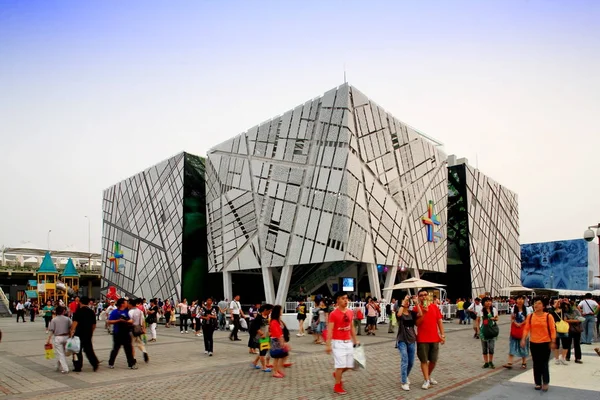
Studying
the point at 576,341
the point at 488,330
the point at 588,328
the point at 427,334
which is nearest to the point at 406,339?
the point at 427,334

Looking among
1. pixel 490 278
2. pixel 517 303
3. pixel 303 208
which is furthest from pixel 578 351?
pixel 490 278

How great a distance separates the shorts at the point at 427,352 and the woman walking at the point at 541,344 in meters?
1.62

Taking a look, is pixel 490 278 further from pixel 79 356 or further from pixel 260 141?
pixel 79 356

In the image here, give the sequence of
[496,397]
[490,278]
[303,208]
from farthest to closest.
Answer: [490,278] < [303,208] < [496,397]

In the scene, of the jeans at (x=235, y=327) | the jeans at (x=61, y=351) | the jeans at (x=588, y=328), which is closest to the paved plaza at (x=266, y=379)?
the jeans at (x=61, y=351)

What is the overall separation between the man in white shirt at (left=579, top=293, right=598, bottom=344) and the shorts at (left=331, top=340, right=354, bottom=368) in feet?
29.5

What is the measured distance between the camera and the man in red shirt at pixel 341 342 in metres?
8.64

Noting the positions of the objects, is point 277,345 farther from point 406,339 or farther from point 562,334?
point 562,334

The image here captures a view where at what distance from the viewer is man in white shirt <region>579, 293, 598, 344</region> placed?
14570 millimetres

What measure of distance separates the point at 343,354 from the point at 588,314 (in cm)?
973

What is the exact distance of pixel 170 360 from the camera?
1341 centimetres

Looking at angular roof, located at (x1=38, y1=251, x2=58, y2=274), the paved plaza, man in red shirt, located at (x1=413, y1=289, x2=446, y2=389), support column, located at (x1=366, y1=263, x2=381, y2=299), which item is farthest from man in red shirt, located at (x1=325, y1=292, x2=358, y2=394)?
angular roof, located at (x1=38, y1=251, x2=58, y2=274)

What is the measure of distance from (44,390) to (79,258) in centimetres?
10375

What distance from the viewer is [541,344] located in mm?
8867
